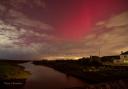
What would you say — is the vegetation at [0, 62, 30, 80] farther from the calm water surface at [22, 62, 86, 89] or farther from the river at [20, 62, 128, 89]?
the river at [20, 62, 128, 89]

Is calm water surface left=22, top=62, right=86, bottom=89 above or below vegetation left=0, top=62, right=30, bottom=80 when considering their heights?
below

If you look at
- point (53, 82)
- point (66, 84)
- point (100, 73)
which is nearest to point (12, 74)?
point (53, 82)

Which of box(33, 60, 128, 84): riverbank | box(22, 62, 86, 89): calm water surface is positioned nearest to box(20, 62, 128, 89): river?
box(22, 62, 86, 89): calm water surface

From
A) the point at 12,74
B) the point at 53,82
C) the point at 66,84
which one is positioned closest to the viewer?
the point at 66,84

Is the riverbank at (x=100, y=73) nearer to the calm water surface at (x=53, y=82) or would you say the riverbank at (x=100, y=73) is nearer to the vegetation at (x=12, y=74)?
the calm water surface at (x=53, y=82)

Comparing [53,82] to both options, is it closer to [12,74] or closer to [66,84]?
[66,84]

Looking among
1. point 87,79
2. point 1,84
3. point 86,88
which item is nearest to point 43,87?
point 1,84

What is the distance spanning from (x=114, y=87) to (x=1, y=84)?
82.0 feet

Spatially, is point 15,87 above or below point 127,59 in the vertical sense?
below

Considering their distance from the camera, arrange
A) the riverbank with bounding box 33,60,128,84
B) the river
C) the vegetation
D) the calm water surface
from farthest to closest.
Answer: the vegetation, the riverbank with bounding box 33,60,128,84, the calm water surface, the river

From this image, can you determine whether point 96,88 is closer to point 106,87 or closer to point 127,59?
point 106,87

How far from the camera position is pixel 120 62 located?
87.7 metres

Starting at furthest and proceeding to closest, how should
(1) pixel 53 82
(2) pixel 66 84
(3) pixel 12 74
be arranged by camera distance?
1. (3) pixel 12 74
2. (1) pixel 53 82
3. (2) pixel 66 84

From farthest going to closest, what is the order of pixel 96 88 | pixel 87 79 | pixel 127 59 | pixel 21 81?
pixel 127 59 → pixel 87 79 → pixel 21 81 → pixel 96 88
